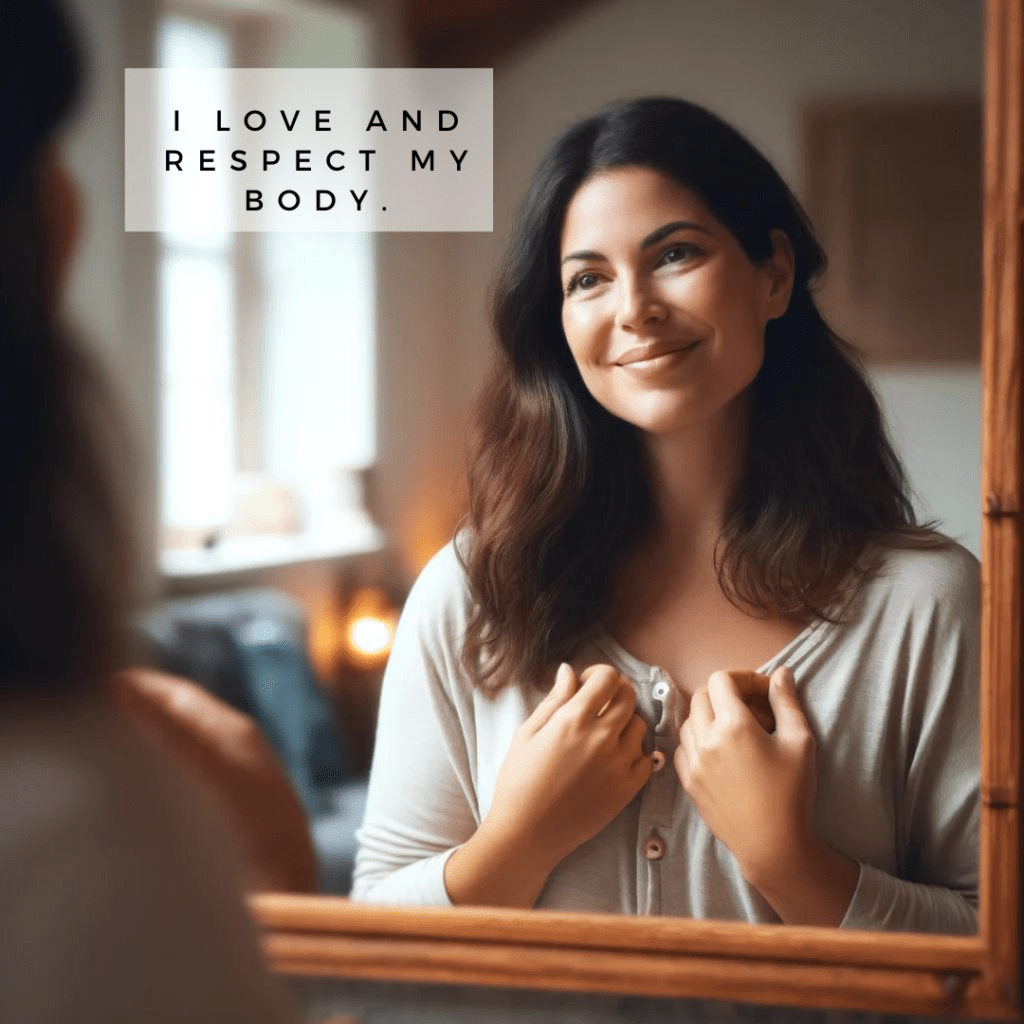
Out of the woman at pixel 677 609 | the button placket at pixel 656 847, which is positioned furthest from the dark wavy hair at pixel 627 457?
the button placket at pixel 656 847

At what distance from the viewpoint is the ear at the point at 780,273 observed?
2.53ft

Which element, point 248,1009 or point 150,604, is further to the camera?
point 150,604

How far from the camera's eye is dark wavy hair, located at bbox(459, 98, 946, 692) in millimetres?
772

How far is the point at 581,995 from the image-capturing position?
799 millimetres

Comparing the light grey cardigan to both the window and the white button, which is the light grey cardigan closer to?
the white button

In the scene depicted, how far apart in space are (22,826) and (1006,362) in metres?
0.60

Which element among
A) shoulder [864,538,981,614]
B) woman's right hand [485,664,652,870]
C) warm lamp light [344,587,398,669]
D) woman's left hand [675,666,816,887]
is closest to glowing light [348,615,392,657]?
warm lamp light [344,587,398,669]

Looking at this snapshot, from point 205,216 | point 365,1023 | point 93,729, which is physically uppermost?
point 205,216

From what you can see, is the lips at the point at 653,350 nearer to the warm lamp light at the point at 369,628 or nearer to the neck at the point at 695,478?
the neck at the point at 695,478

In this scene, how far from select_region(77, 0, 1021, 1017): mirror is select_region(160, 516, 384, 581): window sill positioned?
0.10 ft

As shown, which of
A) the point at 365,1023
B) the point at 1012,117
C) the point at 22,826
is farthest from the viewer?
the point at 365,1023

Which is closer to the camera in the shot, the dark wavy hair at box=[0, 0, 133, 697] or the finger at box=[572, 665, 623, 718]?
the dark wavy hair at box=[0, 0, 133, 697]


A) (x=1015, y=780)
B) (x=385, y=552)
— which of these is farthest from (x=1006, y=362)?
(x=385, y=552)

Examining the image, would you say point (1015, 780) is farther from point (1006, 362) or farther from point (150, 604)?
point (150, 604)
